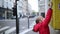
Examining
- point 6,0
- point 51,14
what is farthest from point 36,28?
point 6,0

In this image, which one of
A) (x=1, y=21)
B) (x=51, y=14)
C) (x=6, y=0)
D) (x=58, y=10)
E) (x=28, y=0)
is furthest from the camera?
(x=1, y=21)

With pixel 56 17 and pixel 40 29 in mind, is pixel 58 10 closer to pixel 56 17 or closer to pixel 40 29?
pixel 56 17

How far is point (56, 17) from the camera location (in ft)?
7.06

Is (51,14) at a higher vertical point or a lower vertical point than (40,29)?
higher

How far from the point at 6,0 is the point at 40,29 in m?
6.40

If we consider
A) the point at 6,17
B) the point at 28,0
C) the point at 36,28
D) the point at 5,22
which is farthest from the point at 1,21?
the point at 36,28

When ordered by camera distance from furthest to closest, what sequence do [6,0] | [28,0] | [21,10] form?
1. [6,0]
2. [21,10]
3. [28,0]

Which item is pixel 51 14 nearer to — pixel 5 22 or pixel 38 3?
pixel 38 3

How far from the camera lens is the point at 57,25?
2164mm

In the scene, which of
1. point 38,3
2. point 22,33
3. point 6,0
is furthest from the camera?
point 6,0

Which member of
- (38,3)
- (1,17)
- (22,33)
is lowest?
(22,33)

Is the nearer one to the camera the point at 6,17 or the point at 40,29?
the point at 40,29

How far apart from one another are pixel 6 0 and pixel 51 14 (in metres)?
6.63

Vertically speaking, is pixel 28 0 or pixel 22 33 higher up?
pixel 28 0
